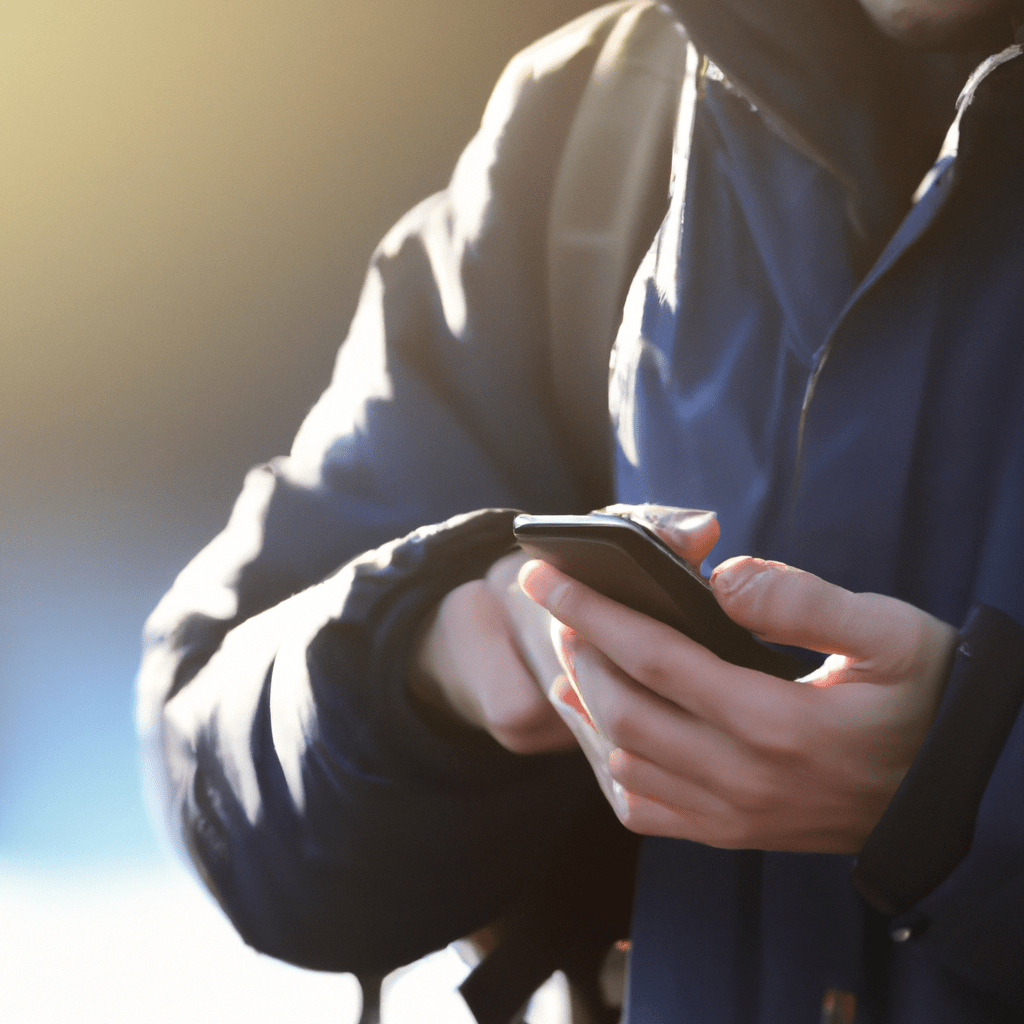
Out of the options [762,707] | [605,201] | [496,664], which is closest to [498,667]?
[496,664]

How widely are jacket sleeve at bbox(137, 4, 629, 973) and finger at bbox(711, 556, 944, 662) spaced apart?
13 cm

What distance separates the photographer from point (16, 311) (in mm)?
1326

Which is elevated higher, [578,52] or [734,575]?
[578,52]

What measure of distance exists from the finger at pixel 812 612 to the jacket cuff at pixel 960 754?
0.02 meters

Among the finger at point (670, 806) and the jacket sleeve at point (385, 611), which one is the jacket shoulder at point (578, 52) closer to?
the jacket sleeve at point (385, 611)

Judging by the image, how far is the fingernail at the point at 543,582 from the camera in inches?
10.7

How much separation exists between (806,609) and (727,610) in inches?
0.8

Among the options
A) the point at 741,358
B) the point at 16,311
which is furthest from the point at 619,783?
the point at 16,311

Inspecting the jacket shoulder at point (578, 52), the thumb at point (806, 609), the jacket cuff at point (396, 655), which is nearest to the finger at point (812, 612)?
the thumb at point (806, 609)

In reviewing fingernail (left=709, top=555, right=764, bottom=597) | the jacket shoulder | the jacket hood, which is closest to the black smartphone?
fingernail (left=709, top=555, right=764, bottom=597)

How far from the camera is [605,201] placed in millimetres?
441

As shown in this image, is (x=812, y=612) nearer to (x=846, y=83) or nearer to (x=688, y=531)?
(x=688, y=531)

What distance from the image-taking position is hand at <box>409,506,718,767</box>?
323 mm

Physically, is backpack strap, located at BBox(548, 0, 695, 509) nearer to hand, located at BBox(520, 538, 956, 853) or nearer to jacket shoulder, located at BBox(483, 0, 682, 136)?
jacket shoulder, located at BBox(483, 0, 682, 136)
